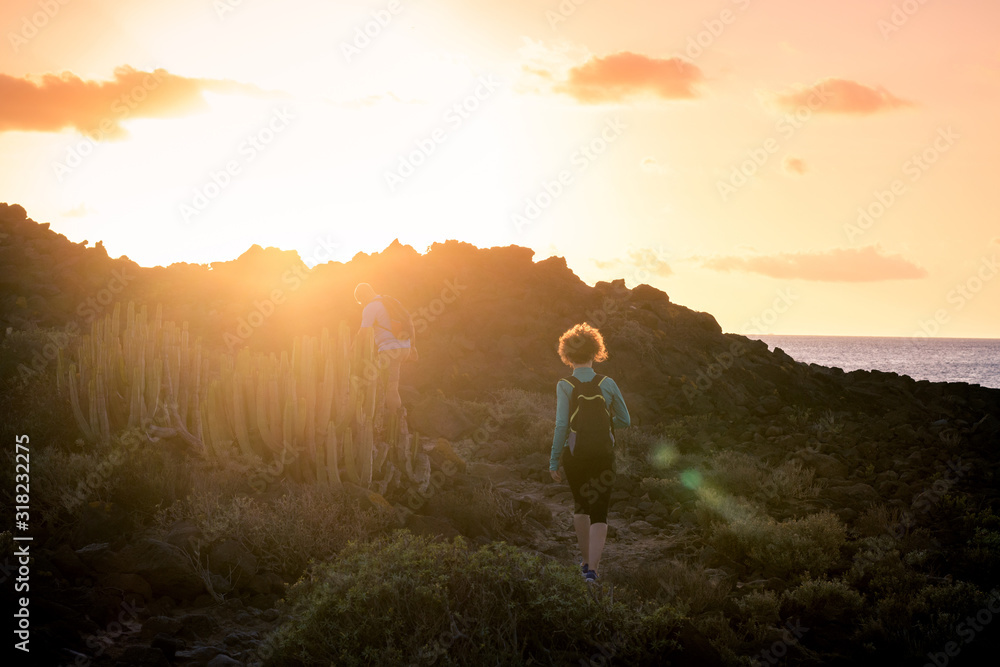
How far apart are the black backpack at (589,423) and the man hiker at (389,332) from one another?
4151 millimetres

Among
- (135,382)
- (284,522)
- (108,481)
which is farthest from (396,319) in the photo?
(108,481)

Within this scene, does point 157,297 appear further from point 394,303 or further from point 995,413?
point 995,413

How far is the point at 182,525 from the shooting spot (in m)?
6.48

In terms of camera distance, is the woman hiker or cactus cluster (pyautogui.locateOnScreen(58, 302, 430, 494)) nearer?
the woman hiker

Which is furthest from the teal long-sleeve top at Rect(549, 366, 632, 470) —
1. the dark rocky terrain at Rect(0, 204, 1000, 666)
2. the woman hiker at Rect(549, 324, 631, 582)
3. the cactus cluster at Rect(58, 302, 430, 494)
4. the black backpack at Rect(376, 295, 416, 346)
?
the black backpack at Rect(376, 295, 416, 346)

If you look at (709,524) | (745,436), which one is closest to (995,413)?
(745,436)

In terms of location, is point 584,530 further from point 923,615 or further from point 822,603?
point 923,615

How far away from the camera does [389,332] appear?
9.82 metres

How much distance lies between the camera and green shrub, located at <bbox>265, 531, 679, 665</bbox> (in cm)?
430

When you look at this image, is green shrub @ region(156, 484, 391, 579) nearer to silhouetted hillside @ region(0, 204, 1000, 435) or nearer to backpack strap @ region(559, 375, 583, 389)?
backpack strap @ region(559, 375, 583, 389)

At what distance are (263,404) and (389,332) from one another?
2172 mm

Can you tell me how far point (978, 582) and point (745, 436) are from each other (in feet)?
30.4

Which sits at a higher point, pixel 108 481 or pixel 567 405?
pixel 567 405

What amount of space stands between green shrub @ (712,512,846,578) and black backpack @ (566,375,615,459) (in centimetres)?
257
